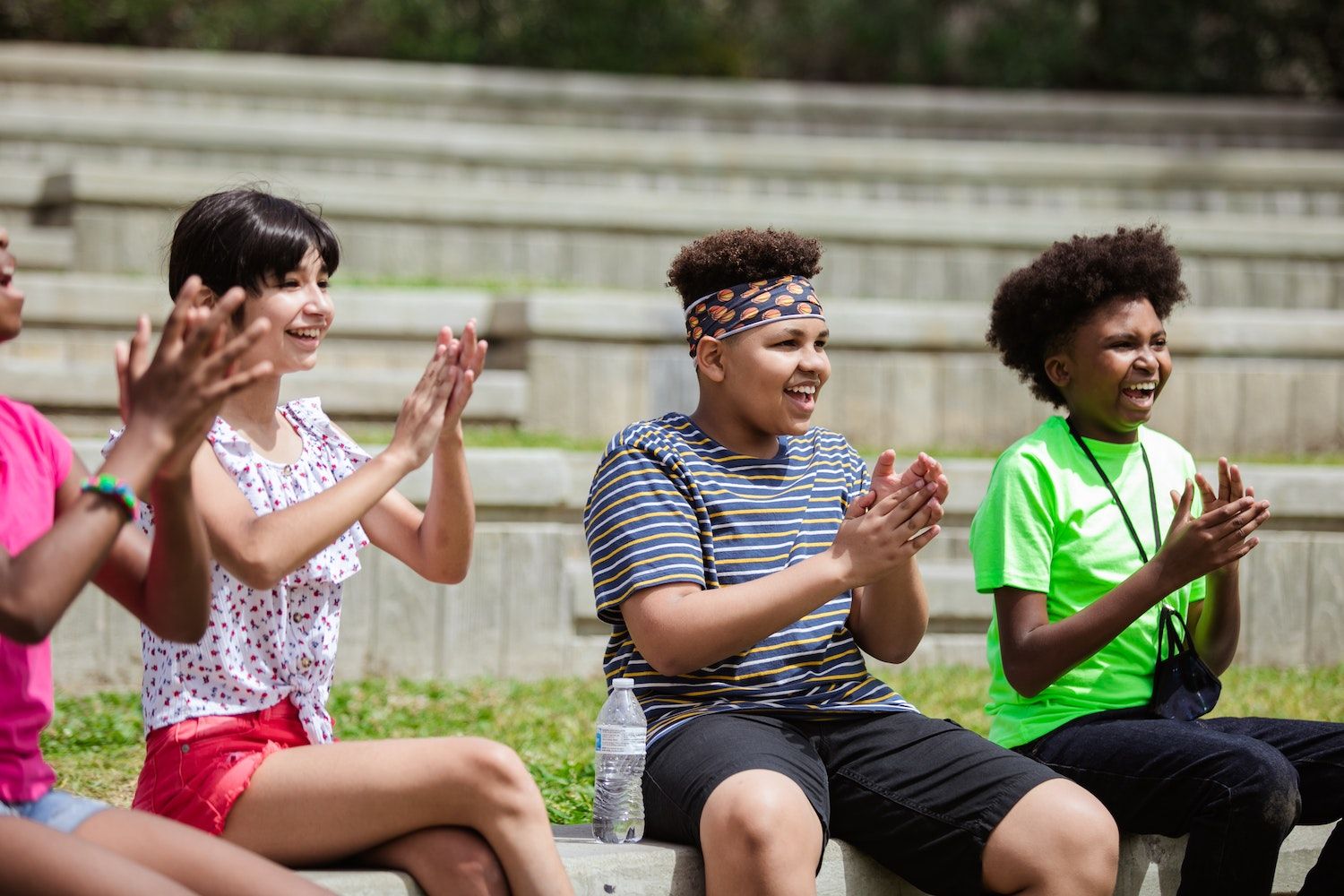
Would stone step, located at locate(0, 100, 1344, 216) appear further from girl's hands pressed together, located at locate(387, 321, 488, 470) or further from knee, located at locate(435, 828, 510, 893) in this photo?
knee, located at locate(435, 828, 510, 893)

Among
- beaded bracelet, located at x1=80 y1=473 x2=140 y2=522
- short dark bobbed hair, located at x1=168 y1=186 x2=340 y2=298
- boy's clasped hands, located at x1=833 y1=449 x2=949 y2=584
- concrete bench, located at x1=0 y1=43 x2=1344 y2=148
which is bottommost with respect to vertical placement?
boy's clasped hands, located at x1=833 y1=449 x2=949 y2=584

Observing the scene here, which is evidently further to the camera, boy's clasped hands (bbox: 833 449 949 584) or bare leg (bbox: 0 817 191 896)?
boy's clasped hands (bbox: 833 449 949 584)

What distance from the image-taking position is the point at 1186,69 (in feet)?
46.3

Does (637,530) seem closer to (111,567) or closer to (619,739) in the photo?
(619,739)

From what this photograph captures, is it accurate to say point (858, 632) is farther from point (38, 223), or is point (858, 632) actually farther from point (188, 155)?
point (188, 155)

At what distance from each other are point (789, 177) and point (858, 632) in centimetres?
743

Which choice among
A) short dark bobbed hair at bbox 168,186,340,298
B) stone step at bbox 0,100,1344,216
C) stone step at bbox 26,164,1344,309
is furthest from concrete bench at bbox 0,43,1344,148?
short dark bobbed hair at bbox 168,186,340,298

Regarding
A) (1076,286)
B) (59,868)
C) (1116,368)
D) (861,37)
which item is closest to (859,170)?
(861,37)

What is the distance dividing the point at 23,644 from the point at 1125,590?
214cm

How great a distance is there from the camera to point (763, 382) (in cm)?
Answer: 346

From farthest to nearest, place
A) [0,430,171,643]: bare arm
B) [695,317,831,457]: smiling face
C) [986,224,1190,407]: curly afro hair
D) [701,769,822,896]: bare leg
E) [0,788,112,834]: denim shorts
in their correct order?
[986,224,1190,407]: curly afro hair
[695,317,831,457]: smiling face
[701,769,822,896]: bare leg
[0,788,112,834]: denim shorts
[0,430,171,643]: bare arm

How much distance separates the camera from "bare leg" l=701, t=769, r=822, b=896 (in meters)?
2.93

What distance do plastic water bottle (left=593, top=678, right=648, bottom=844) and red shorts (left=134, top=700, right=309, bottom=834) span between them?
24.1 inches

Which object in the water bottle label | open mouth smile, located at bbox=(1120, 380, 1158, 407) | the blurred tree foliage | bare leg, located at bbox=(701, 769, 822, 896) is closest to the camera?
bare leg, located at bbox=(701, 769, 822, 896)
